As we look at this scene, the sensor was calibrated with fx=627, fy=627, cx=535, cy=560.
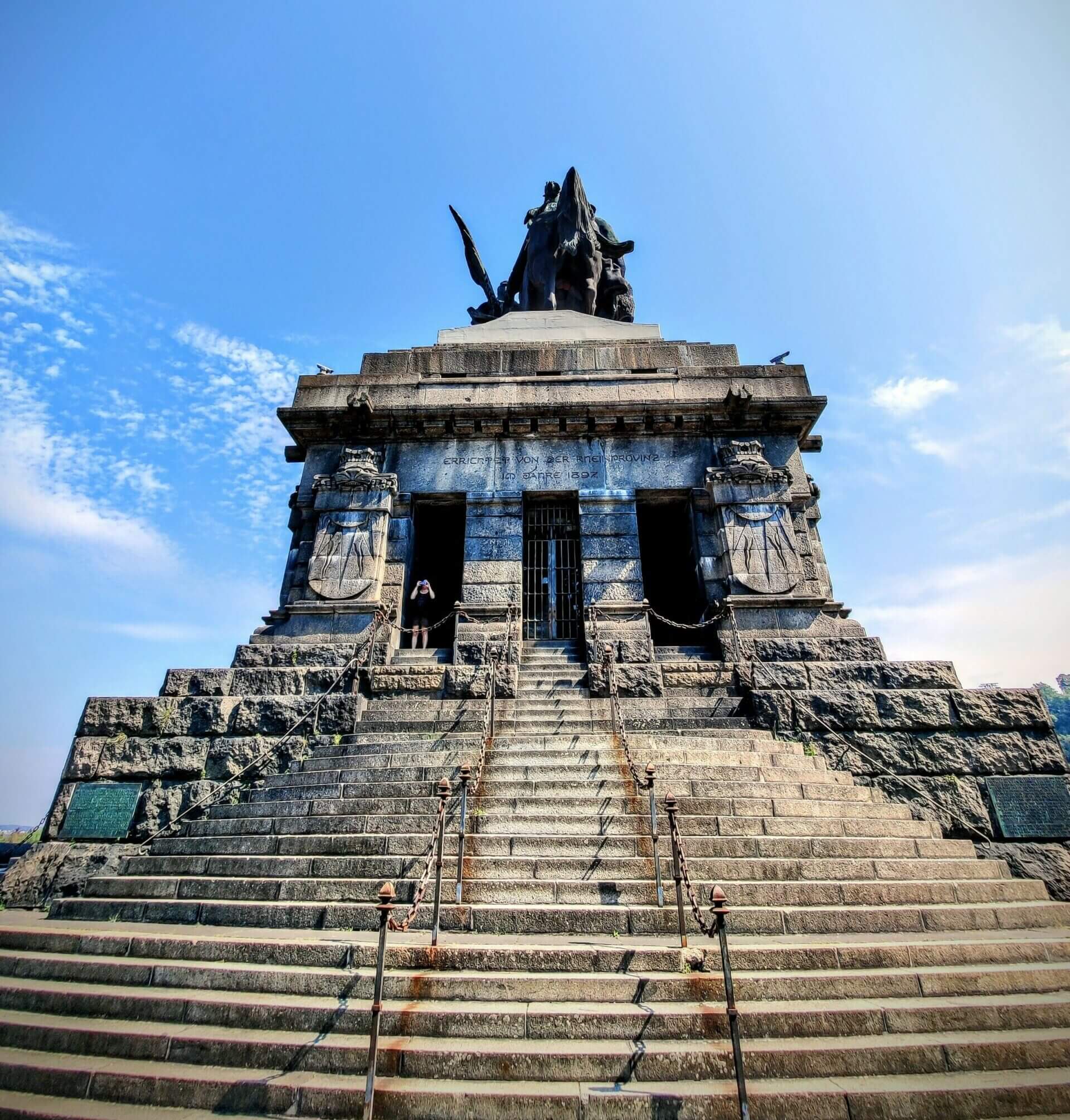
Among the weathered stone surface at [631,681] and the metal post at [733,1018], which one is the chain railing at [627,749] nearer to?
the weathered stone surface at [631,681]

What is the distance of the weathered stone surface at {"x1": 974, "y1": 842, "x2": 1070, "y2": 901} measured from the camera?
285 inches

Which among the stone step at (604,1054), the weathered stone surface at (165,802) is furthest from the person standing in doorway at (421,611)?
the stone step at (604,1054)

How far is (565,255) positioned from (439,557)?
8803 mm

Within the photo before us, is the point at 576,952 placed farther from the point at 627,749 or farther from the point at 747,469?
the point at 747,469

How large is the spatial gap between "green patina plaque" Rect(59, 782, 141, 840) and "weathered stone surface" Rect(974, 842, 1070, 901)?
10624 millimetres

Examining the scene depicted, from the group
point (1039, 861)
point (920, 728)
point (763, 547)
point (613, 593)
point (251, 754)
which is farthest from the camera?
point (613, 593)

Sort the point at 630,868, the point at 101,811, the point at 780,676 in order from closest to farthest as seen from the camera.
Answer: the point at 630,868, the point at 101,811, the point at 780,676

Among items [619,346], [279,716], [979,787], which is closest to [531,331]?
[619,346]

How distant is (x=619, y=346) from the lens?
13.8 meters

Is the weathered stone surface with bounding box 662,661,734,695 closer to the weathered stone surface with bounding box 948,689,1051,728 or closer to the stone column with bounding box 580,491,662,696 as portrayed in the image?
the stone column with bounding box 580,491,662,696

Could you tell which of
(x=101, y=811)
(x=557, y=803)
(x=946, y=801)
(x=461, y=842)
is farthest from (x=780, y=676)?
(x=101, y=811)

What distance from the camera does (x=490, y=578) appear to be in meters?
11.2

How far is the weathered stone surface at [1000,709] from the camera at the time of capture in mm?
8445

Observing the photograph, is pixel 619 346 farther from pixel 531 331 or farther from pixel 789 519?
pixel 789 519
